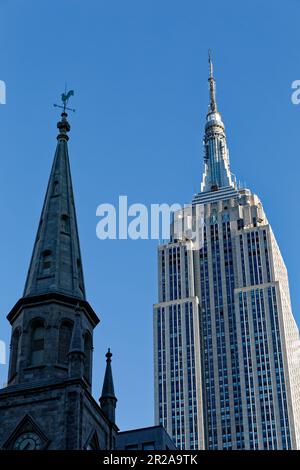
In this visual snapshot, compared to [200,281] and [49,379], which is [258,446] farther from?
[49,379]

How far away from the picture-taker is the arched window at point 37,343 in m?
56.5

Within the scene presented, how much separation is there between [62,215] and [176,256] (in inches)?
4888

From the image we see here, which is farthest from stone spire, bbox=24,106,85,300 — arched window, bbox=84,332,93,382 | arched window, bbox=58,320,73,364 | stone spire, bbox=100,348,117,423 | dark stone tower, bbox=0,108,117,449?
stone spire, bbox=100,348,117,423

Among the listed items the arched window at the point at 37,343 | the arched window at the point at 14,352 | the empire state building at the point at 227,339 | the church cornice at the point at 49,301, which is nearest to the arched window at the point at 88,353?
the church cornice at the point at 49,301

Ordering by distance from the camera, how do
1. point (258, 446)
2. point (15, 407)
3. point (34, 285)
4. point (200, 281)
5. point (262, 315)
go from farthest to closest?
point (200, 281)
point (262, 315)
point (258, 446)
point (34, 285)
point (15, 407)

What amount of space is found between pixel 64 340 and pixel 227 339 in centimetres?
11783

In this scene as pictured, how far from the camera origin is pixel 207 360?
17200cm

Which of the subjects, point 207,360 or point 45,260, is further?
point 207,360

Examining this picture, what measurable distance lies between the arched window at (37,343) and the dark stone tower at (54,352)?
6 centimetres

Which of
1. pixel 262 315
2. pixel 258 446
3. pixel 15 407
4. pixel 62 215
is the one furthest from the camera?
pixel 262 315

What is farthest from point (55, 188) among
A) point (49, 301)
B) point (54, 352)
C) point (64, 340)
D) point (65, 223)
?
point (54, 352)

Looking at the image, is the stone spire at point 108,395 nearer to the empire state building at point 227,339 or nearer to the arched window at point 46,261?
the arched window at point 46,261

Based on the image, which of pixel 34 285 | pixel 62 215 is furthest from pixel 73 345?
pixel 62 215

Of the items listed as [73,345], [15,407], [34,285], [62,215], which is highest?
[62,215]
